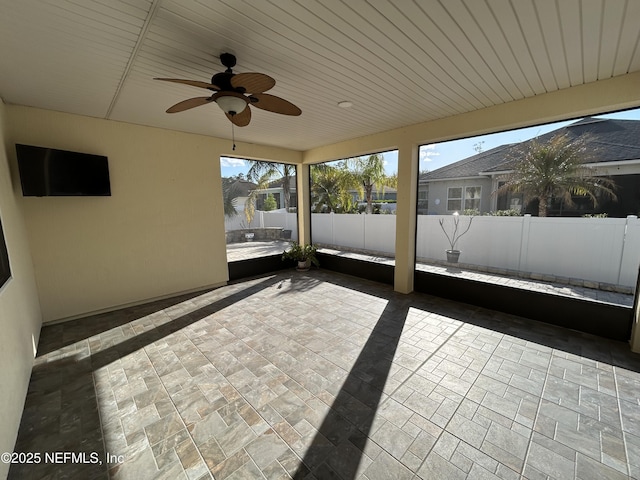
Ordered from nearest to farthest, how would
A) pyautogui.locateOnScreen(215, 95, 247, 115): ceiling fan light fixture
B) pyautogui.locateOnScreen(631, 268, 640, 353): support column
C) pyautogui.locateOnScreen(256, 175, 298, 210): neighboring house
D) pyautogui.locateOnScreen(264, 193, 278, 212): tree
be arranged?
1. pyautogui.locateOnScreen(215, 95, 247, 115): ceiling fan light fixture
2. pyautogui.locateOnScreen(631, 268, 640, 353): support column
3. pyautogui.locateOnScreen(256, 175, 298, 210): neighboring house
4. pyautogui.locateOnScreen(264, 193, 278, 212): tree

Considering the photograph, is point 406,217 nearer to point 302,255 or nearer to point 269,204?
point 302,255

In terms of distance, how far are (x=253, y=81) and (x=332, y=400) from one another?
2.40 meters

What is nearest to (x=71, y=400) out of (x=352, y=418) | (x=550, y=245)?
(x=352, y=418)

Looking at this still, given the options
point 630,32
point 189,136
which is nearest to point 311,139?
point 189,136

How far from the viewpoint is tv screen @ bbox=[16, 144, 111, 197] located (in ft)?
9.30

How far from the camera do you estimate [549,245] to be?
353 cm

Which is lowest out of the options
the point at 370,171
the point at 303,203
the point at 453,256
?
the point at 453,256

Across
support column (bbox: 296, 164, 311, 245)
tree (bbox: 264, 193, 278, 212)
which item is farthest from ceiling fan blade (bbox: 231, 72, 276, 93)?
tree (bbox: 264, 193, 278, 212)

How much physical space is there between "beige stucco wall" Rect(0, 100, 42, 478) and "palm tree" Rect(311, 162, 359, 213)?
6.49 meters

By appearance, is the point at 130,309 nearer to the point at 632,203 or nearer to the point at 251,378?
the point at 251,378

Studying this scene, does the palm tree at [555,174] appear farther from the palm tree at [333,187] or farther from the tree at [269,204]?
the tree at [269,204]

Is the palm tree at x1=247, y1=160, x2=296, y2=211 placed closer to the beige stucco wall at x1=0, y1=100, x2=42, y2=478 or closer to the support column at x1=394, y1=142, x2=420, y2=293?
the support column at x1=394, y1=142, x2=420, y2=293

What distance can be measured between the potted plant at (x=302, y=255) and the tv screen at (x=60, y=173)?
3.45 metres

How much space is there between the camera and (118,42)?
1.83 metres
